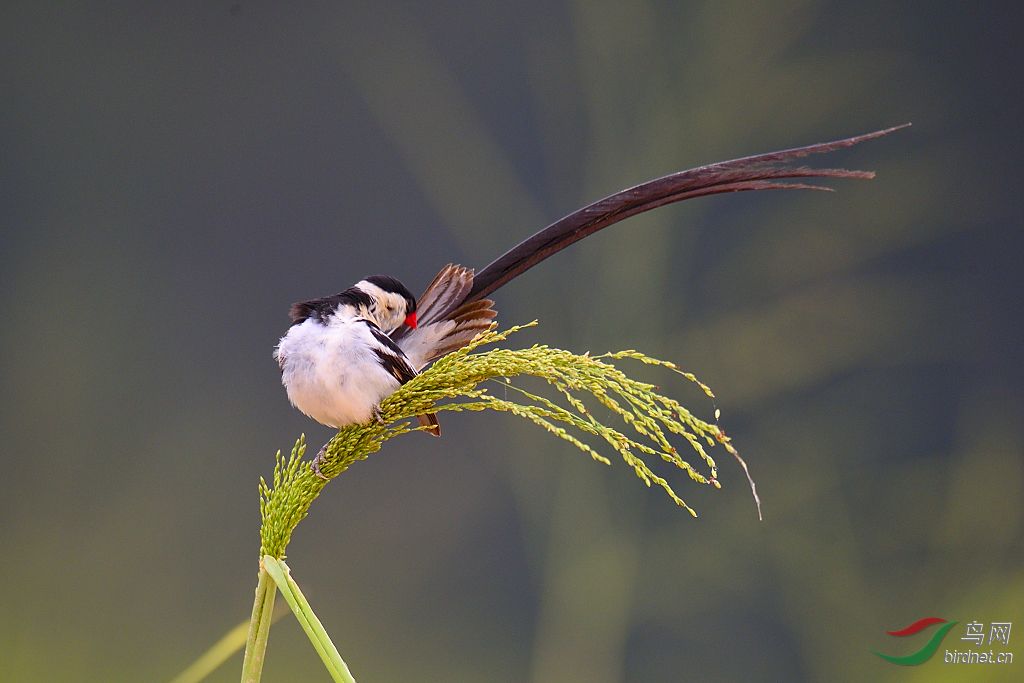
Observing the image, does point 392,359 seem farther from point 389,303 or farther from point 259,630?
point 259,630

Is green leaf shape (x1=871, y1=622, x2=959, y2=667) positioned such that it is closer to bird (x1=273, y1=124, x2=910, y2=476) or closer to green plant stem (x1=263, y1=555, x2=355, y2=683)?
bird (x1=273, y1=124, x2=910, y2=476)

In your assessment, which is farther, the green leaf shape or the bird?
the green leaf shape

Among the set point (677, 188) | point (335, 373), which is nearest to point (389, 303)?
point (335, 373)

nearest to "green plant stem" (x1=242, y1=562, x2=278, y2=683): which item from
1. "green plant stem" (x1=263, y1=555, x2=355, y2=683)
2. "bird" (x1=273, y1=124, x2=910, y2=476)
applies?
"green plant stem" (x1=263, y1=555, x2=355, y2=683)

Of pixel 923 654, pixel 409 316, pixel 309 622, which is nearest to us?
pixel 309 622

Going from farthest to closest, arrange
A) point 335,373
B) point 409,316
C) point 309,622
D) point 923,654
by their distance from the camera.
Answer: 1. point 923,654
2. point 409,316
3. point 335,373
4. point 309,622

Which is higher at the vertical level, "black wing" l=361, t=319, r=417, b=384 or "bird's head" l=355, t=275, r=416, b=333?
"bird's head" l=355, t=275, r=416, b=333

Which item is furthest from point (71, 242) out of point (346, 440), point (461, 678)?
point (346, 440)
